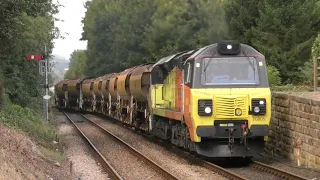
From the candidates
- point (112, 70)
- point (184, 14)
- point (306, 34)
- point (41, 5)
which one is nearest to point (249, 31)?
point (306, 34)

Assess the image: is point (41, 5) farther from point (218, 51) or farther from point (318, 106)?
point (318, 106)

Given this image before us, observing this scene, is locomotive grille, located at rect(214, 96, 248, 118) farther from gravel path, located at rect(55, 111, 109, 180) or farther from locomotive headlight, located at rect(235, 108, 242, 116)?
gravel path, located at rect(55, 111, 109, 180)

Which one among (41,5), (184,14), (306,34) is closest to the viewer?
(41,5)

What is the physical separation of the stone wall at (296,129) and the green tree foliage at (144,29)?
Answer: 12108 millimetres

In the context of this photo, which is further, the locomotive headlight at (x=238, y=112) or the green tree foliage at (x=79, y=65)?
the green tree foliage at (x=79, y=65)

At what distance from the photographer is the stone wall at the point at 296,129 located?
13055mm

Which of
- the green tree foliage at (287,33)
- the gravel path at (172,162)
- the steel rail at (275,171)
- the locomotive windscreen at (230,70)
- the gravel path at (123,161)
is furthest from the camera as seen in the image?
the green tree foliage at (287,33)

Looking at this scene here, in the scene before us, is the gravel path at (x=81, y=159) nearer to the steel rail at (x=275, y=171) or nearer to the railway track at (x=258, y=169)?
the railway track at (x=258, y=169)

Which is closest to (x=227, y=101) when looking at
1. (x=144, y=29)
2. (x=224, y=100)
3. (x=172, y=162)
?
(x=224, y=100)

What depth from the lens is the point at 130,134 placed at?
26281 millimetres

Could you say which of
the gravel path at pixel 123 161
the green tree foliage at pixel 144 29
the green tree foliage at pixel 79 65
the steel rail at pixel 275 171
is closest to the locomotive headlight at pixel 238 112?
the steel rail at pixel 275 171

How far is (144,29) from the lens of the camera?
1978 inches

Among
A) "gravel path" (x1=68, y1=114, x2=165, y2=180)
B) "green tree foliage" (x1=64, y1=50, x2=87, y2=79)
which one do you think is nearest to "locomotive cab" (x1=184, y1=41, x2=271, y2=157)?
"gravel path" (x1=68, y1=114, x2=165, y2=180)

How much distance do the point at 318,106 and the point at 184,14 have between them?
2833 centimetres
